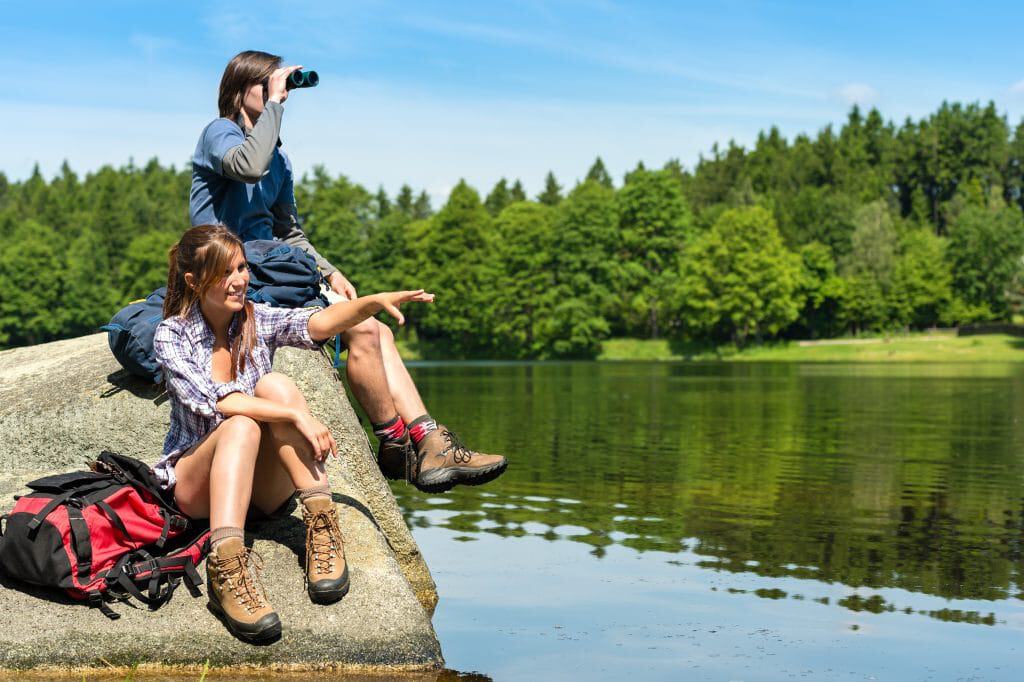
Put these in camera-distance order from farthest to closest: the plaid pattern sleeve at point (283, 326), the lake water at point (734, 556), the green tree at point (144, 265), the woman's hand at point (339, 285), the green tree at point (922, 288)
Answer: the green tree at point (144, 265), the green tree at point (922, 288), the woman's hand at point (339, 285), the lake water at point (734, 556), the plaid pattern sleeve at point (283, 326)

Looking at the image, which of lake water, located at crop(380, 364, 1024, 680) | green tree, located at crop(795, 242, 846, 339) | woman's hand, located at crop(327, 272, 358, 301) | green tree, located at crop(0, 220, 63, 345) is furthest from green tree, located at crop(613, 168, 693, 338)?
woman's hand, located at crop(327, 272, 358, 301)

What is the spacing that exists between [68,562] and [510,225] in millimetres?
84128

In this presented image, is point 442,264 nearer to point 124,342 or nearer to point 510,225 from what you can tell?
point 510,225

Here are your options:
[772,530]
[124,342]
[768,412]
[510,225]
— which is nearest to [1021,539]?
[772,530]

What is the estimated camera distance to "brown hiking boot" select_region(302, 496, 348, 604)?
530 cm

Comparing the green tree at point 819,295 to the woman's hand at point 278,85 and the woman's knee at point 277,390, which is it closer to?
the woman's hand at point 278,85

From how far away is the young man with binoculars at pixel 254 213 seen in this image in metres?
6.23

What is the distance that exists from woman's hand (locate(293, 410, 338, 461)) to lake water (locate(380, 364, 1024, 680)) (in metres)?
1.28

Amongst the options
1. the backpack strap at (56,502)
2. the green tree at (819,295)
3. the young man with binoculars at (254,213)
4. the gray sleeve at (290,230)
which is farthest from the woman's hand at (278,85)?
the green tree at (819,295)

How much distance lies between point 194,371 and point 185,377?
0.17 feet

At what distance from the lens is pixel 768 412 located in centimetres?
2352

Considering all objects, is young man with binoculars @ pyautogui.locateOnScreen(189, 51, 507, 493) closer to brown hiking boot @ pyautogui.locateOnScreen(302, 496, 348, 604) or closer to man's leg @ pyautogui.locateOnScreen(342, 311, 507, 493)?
man's leg @ pyautogui.locateOnScreen(342, 311, 507, 493)

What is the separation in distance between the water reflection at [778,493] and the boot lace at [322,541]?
2.92 meters

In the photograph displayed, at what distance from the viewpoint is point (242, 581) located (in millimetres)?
5074
